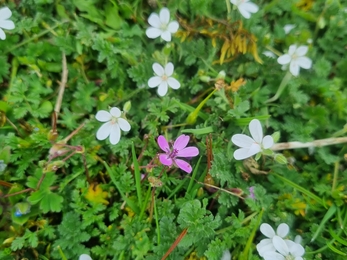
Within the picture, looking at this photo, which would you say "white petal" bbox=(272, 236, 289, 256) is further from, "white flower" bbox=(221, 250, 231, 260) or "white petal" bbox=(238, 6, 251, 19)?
"white petal" bbox=(238, 6, 251, 19)

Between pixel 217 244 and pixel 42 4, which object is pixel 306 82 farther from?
pixel 42 4

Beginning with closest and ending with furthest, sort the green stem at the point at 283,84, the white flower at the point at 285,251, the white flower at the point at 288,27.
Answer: the white flower at the point at 285,251, the green stem at the point at 283,84, the white flower at the point at 288,27

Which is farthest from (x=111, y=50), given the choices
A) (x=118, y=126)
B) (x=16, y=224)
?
(x=16, y=224)

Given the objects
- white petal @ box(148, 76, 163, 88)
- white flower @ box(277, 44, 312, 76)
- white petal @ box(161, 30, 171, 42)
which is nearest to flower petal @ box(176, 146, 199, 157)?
white petal @ box(148, 76, 163, 88)

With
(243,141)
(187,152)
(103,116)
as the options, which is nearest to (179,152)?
(187,152)

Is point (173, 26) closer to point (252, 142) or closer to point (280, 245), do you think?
point (252, 142)

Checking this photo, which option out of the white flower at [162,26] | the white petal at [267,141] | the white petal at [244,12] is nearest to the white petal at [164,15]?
the white flower at [162,26]

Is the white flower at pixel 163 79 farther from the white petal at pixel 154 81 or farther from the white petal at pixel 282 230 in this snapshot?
the white petal at pixel 282 230
